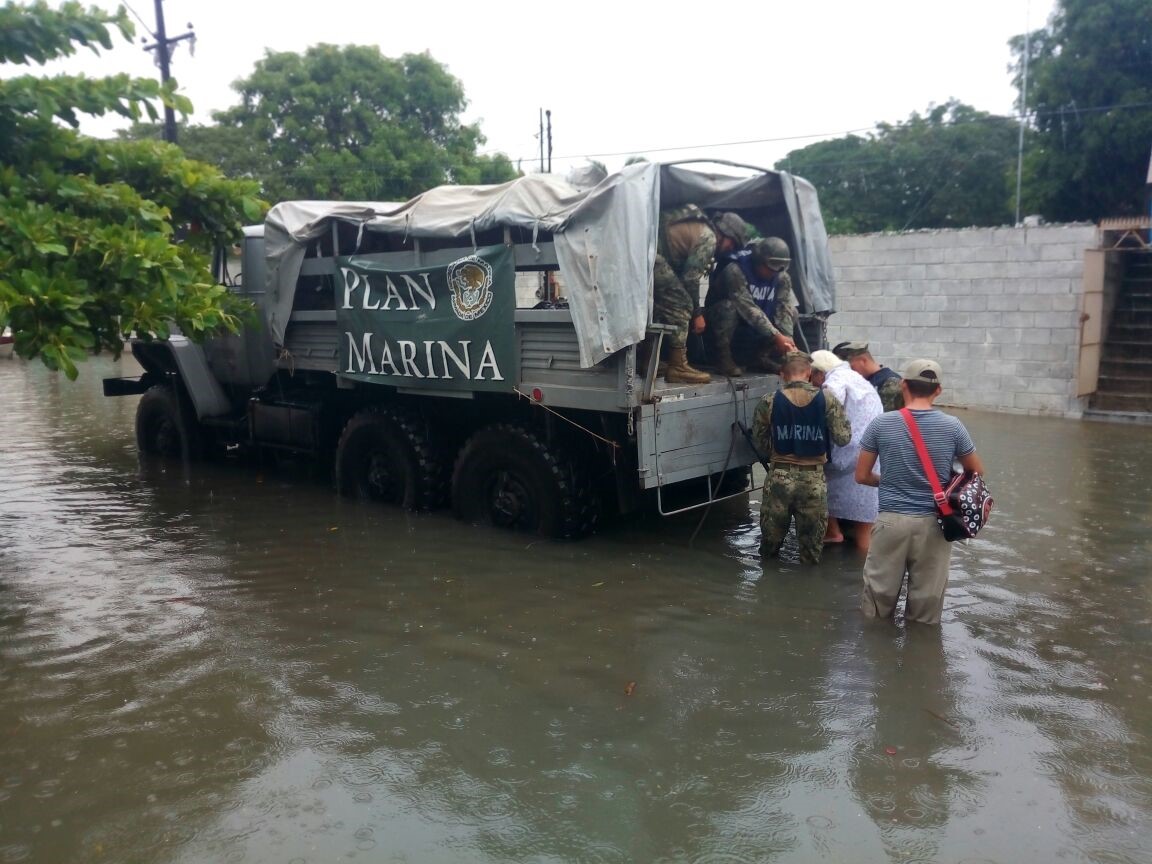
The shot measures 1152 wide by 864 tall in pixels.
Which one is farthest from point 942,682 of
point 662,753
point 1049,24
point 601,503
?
point 1049,24

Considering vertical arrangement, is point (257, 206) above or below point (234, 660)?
above

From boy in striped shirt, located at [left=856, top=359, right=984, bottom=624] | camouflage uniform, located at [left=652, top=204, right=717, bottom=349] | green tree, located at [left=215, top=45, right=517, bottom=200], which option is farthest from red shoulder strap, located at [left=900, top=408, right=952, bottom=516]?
green tree, located at [left=215, top=45, right=517, bottom=200]

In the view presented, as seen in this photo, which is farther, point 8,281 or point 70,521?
point 70,521

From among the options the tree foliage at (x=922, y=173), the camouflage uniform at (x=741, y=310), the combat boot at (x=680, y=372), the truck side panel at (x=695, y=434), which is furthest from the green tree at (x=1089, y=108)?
the combat boot at (x=680, y=372)

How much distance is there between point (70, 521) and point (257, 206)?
290 centimetres

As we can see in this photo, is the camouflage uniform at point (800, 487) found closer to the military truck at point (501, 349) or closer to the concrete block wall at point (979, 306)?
the military truck at point (501, 349)

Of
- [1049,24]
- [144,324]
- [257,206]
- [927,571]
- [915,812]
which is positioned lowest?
[915,812]

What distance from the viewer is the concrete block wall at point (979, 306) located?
11984mm

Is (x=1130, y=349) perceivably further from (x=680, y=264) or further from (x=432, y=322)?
(x=432, y=322)

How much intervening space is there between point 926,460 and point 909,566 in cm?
58

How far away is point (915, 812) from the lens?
131 inches

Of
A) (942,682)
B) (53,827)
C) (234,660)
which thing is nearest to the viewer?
(53,827)

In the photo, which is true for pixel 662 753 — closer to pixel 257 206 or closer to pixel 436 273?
pixel 436 273

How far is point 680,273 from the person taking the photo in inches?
257
